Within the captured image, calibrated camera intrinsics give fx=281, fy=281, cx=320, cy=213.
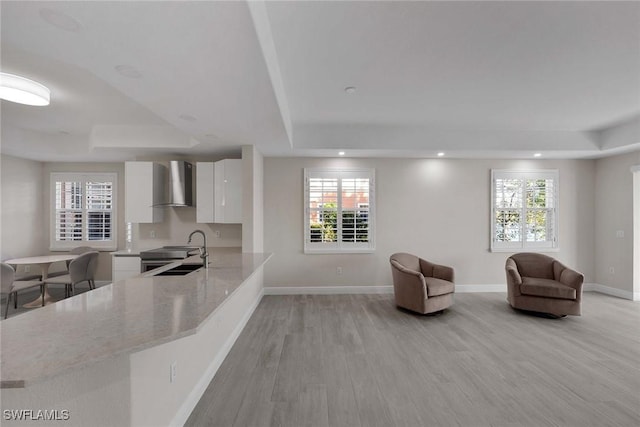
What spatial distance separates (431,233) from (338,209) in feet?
5.97

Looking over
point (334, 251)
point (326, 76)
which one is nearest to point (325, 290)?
point (334, 251)

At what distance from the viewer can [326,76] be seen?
111 inches

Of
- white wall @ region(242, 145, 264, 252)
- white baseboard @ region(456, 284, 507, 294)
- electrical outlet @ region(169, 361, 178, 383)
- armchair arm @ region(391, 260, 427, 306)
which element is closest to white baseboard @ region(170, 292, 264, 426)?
electrical outlet @ region(169, 361, 178, 383)

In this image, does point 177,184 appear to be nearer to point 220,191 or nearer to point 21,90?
point 220,191

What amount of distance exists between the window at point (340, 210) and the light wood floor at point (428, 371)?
4.63ft

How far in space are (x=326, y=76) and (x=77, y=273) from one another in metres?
4.72

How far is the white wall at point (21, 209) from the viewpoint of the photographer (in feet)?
16.0

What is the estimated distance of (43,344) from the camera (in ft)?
3.43

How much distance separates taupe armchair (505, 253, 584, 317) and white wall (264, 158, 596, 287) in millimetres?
714

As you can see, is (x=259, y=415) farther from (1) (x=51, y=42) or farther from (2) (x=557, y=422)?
(1) (x=51, y=42)

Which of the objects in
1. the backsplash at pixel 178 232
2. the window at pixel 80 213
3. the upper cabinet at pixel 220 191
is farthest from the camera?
the window at pixel 80 213

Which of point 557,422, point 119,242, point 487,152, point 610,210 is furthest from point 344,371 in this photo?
point 610,210

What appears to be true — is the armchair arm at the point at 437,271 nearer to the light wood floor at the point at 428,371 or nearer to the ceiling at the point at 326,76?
the light wood floor at the point at 428,371

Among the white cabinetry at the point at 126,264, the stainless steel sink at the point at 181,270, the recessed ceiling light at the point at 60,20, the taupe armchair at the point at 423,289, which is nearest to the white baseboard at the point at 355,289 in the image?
the taupe armchair at the point at 423,289
